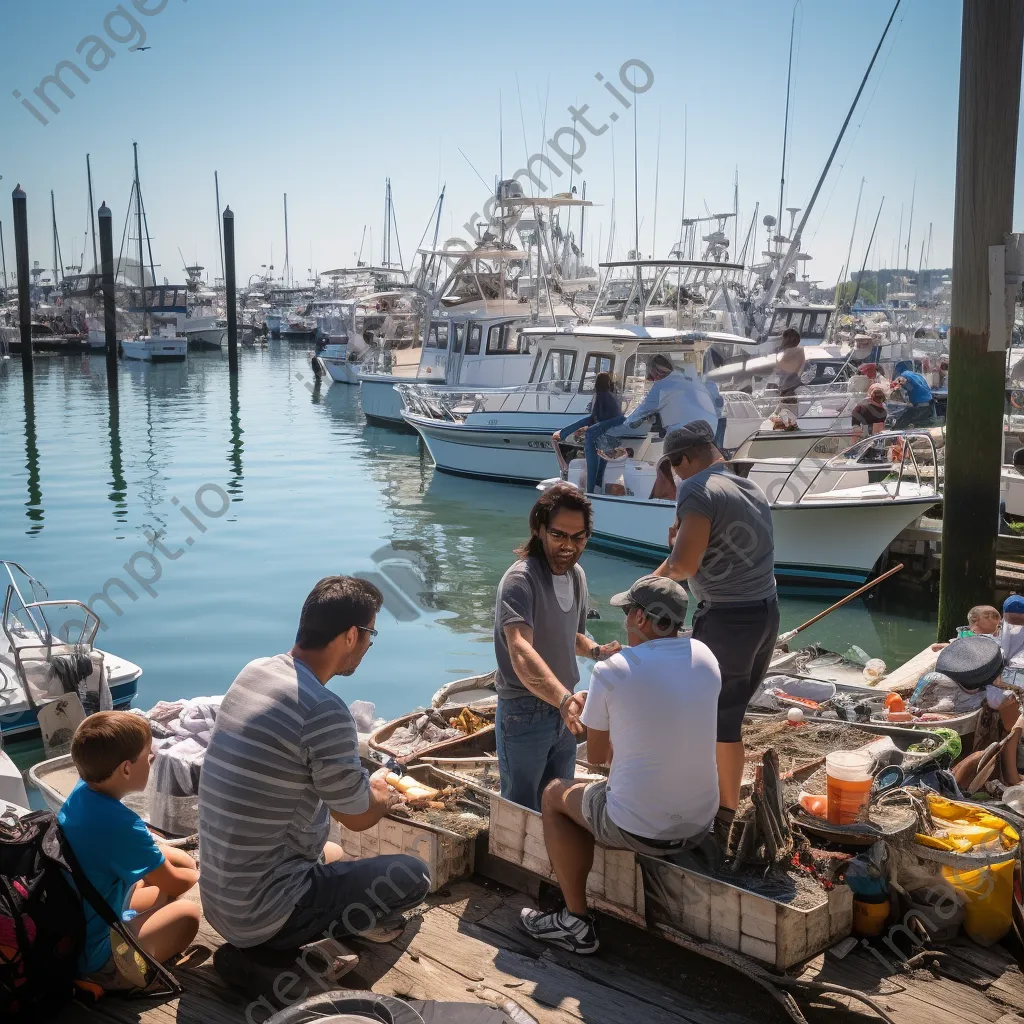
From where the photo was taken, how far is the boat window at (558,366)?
64.8 ft

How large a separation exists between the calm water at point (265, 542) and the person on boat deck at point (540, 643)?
497 centimetres

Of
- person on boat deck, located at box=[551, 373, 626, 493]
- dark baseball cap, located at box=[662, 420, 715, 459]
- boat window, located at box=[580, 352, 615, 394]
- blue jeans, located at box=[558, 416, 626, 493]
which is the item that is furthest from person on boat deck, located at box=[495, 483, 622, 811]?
boat window, located at box=[580, 352, 615, 394]

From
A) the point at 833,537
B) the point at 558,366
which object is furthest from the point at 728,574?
the point at 558,366

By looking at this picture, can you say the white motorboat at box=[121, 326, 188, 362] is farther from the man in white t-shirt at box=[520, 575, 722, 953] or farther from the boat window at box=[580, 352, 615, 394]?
the man in white t-shirt at box=[520, 575, 722, 953]

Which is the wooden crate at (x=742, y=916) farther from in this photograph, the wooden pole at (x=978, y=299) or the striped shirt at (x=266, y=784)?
the wooden pole at (x=978, y=299)

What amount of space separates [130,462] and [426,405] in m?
6.61

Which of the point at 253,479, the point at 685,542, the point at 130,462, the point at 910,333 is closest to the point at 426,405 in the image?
the point at 253,479

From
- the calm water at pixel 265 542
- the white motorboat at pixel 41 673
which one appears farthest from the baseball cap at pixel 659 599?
the calm water at pixel 265 542

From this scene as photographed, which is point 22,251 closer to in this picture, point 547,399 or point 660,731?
point 547,399

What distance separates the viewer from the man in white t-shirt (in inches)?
129

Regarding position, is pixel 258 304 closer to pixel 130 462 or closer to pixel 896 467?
pixel 130 462

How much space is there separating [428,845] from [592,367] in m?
16.0

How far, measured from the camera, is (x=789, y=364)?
16828 mm

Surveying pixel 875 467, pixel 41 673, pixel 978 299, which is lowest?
pixel 41 673
